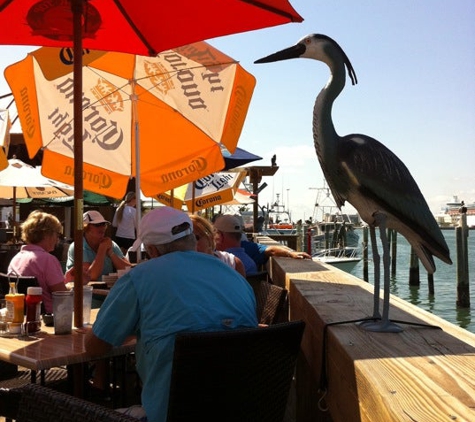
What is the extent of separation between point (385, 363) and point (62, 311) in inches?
68.2

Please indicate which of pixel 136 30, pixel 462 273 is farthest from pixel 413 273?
pixel 136 30

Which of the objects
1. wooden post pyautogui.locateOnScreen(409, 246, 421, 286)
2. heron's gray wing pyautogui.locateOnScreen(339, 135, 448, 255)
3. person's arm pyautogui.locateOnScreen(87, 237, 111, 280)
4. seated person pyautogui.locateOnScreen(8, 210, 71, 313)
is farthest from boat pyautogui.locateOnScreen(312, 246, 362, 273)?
heron's gray wing pyautogui.locateOnScreen(339, 135, 448, 255)

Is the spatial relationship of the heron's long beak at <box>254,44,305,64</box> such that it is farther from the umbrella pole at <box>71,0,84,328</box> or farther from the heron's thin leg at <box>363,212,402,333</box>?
the umbrella pole at <box>71,0,84,328</box>

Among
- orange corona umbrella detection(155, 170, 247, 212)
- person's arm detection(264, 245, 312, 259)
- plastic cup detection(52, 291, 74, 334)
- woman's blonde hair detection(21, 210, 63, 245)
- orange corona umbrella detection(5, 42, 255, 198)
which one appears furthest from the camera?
orange corona umbrella detection(155, 170, 247, 212)

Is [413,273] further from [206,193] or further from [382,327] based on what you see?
[382,327]

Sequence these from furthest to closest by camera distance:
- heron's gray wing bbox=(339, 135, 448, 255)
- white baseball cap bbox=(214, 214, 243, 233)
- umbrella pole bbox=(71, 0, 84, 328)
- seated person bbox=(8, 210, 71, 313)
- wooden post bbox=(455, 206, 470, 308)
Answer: wooden post bbox=(455, 206, 470, 308) → white baseball cap bbox=(214, 214, 243, 233) → seated person bbox=(8, 210, 71, 313) → umbrella pole bbox=(71, 0, 84, 328) → heron's gray wing bbox=(339, 135, 448, 255)

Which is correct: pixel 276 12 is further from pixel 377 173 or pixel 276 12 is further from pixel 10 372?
pixel 10 372

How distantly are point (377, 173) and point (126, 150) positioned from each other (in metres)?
4.02

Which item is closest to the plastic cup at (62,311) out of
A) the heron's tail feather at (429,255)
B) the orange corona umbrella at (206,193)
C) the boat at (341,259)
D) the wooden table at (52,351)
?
the wooden table at (52,351)

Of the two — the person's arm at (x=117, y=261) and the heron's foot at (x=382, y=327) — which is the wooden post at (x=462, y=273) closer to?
the person's arm at (x=117, y=261)

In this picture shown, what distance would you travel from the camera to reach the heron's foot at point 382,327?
232cm

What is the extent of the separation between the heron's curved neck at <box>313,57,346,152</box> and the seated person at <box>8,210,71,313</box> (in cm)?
228

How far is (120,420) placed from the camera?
1.43 m

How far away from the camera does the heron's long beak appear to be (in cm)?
254
